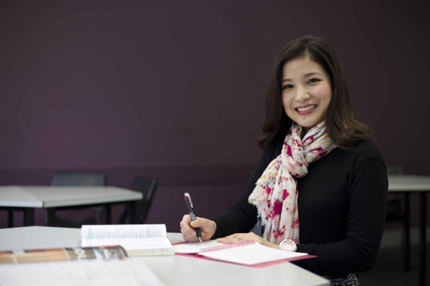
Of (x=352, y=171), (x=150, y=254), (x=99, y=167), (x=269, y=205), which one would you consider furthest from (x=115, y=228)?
(x=99, y=167)

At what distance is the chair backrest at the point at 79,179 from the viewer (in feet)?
12.3

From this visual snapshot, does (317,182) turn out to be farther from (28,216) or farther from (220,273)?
(28,216)

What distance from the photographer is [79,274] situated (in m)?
0.88

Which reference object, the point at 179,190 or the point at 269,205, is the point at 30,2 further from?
the point at 269,205

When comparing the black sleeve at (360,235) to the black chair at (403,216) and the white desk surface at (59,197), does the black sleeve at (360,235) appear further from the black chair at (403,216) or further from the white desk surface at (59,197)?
the black chair at (403,216)

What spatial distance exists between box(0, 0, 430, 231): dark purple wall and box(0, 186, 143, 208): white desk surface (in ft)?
3.56

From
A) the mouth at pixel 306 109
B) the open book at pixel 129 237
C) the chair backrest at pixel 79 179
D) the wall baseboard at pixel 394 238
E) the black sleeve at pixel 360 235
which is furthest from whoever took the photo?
the wall baseboard at pixel 394 238

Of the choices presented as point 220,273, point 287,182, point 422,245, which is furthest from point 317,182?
point 422,245

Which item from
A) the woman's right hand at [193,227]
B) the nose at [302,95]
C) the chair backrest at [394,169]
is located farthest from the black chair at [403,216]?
the woman's right hand at [193,227]

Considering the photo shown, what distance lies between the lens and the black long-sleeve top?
1414 mm

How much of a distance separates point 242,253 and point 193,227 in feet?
0.89

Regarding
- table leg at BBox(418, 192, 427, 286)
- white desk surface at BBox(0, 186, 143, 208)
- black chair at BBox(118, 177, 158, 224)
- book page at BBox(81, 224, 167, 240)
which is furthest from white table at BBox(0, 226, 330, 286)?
table leg at BBox(418, 192, 427, 286)

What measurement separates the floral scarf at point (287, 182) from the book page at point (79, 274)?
832 mm

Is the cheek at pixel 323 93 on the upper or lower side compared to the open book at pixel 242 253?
upper
